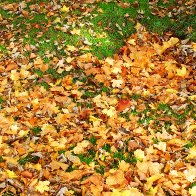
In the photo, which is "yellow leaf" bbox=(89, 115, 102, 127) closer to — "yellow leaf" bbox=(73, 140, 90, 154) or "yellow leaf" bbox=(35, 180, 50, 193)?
"yellow leaf" bbox=(73, 140, 90, 154)

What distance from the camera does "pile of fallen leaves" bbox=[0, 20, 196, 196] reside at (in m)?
Answer: 4.18

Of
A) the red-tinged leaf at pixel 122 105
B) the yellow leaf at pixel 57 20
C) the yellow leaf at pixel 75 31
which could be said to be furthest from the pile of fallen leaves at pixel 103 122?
the yellow leaf at pixel 57 20

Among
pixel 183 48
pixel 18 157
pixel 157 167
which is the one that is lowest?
pixel 18 157

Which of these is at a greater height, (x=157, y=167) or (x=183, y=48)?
(x=183, y=48)

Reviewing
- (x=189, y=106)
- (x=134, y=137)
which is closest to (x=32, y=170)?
(x=134, y=137)

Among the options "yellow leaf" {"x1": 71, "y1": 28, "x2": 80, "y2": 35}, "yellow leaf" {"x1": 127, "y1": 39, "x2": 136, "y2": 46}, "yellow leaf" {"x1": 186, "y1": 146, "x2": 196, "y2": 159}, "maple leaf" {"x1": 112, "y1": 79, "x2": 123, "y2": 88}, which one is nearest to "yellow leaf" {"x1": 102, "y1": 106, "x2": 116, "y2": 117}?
"maple leaf" {"x1": 112, "y1": 79, "x2": 123, "y2": 88}

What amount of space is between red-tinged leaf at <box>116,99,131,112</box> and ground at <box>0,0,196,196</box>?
17mm

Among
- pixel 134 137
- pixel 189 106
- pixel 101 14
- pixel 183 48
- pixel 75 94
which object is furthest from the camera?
pixel 101 14

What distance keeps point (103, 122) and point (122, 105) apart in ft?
1.48

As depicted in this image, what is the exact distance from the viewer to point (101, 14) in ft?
23.8

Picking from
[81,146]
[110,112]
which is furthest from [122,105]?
[81,146]

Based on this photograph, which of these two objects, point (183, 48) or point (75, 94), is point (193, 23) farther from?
point (75, 94)

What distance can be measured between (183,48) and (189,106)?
1.54 metres

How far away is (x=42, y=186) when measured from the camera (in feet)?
13.5
